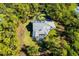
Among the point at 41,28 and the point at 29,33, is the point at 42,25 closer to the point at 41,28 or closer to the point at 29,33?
the point at 41,28

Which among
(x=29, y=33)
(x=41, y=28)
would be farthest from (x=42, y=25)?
(x=29, y=33)

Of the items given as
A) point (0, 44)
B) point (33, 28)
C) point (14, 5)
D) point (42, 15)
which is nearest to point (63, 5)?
point (42, 15)

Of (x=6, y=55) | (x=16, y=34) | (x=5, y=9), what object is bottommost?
(x=6, y=55)

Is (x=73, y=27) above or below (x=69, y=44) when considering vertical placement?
above

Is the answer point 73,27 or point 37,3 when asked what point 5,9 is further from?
point 73,27
